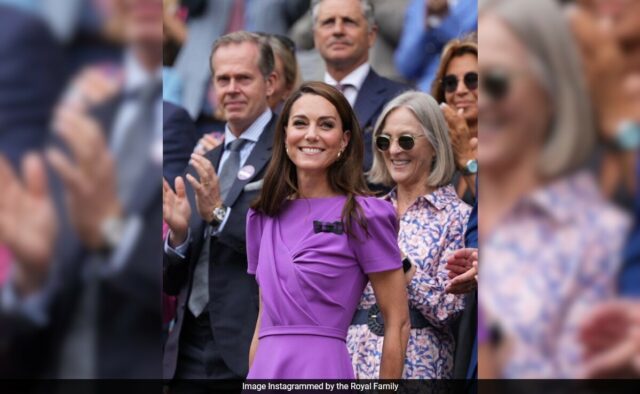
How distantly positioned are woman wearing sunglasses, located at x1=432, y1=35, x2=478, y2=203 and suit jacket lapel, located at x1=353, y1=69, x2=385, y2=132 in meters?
0.22

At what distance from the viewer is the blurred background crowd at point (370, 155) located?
3.98m

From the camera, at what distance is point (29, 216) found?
4.39m

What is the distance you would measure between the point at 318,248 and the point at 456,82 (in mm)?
1003

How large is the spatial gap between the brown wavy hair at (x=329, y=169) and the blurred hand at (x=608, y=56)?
904mm

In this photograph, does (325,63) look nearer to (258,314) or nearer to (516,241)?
(258,314)

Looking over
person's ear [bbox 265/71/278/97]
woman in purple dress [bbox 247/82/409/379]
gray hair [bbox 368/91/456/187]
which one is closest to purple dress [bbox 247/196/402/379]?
woman in purple dress [bbox 247/82/409/379]

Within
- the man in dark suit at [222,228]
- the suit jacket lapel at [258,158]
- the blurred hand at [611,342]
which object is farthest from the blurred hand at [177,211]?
the blurred hand at [611,342]

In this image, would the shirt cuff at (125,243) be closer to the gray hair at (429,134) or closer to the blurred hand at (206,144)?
the blurred hand at (206,144)

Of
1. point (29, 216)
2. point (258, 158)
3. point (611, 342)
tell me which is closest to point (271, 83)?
point (258, 158)

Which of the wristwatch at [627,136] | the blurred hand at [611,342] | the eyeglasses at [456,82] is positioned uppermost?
the eyeglasses at [456,82]

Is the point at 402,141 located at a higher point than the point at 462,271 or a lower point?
higher

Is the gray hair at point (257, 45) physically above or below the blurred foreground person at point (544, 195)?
above

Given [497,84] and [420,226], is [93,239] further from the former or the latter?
[497,84]

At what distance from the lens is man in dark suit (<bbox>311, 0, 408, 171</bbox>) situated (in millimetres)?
5062
